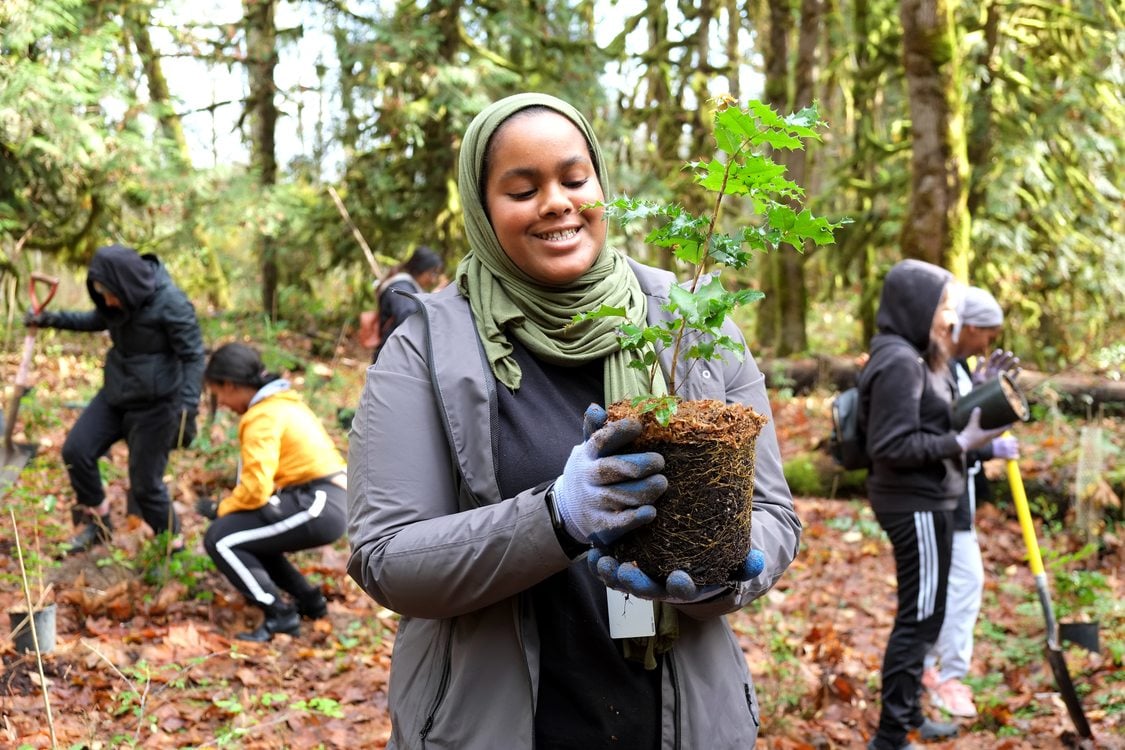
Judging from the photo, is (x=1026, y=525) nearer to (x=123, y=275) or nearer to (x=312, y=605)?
(x=312, y=605)

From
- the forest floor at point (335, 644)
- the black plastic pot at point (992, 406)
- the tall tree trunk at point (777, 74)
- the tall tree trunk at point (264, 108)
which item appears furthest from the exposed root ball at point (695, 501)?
the tall tree trunk at point (777, 74)

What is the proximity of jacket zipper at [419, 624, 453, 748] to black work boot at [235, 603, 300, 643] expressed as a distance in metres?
4.14

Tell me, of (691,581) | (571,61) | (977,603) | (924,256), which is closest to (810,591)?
(977,603)

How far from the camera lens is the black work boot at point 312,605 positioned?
235 inches

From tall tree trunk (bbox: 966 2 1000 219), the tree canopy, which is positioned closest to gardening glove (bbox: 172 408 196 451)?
the tree canopy

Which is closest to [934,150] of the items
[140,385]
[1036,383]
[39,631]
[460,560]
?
[1036,383]

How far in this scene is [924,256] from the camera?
8.55 meters

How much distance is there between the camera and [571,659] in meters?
1.87

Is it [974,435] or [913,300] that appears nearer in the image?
[974,435]

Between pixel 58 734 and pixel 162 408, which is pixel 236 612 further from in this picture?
pixel 58 734

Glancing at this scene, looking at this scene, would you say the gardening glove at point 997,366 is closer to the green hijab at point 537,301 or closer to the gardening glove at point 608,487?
the green hijab at point 537,301

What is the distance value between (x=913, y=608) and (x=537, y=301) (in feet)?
11.0

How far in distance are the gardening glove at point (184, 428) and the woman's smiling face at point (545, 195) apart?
5.05 metres

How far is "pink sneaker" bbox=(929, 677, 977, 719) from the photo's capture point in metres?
4.98
